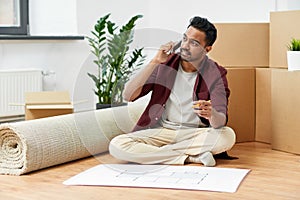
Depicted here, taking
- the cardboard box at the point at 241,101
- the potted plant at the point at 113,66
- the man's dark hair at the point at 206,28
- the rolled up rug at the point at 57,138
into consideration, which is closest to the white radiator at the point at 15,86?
the potted plant at the point at 113,66

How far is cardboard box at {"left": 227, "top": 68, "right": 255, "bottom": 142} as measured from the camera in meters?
3.19

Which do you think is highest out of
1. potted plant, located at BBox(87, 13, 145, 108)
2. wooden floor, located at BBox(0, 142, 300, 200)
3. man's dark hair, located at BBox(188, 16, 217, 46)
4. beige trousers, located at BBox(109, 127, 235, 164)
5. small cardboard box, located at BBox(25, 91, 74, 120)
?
man's dark hair, located at BBox(188, 16, 217, 46)

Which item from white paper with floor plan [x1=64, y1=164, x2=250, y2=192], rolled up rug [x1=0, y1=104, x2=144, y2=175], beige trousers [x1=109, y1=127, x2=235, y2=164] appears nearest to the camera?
white paper with floor plan [x1=64, y1=164, x2=250, y2=192]

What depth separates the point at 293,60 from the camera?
9.57 ft

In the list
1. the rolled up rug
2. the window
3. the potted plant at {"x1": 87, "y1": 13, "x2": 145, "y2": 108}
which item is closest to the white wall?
the window

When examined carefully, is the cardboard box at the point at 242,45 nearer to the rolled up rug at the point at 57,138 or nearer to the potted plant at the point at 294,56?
the potted plant at the point at 294,56

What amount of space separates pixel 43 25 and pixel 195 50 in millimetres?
1649

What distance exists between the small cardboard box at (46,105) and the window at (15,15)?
0.88 metres

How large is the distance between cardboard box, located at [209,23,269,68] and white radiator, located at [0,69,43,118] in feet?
4.20

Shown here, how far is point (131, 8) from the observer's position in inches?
166

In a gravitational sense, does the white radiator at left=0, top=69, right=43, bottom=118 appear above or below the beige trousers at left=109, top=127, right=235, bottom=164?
above

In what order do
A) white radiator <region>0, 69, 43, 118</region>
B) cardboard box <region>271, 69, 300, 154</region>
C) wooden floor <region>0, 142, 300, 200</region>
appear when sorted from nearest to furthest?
wooden floor <region>0, 142, 300, 200</region>, cardboard box <region>271, 69, 300, 154</region>, white radiator <region>0, 69, 43, 118</region>

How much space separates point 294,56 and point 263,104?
0.40 m

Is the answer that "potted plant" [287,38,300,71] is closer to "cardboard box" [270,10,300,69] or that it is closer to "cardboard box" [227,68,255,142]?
"cardboard box" [270,10,300,69]
